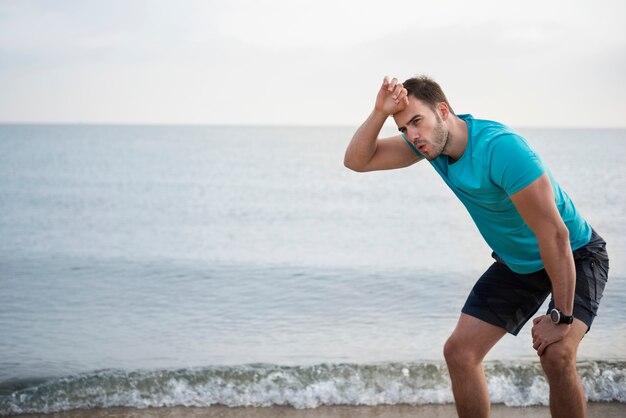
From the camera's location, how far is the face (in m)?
3.48

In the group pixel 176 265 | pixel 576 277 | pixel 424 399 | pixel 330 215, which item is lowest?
pixel 424 399

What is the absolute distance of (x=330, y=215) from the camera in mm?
20719

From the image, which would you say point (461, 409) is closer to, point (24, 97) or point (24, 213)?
point (24, 213)

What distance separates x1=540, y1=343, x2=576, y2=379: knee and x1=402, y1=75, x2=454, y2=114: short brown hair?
47.4 inches

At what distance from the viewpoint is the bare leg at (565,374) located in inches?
128

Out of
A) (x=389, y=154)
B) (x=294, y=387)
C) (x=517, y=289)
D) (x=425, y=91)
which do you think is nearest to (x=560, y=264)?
(x=517, y=289)

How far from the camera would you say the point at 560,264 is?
3158 millimetres

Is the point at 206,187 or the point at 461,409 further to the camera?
the point at 206,187

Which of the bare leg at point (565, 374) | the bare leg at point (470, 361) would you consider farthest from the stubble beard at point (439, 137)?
the bare leg at point (565, 374)

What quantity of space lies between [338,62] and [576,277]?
48.1m

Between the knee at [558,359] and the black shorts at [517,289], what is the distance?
369 millimetres

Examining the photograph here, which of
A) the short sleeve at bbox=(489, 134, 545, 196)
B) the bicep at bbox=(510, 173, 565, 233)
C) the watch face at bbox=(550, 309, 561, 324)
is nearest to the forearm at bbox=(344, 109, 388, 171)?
the short sleeve at bbox=(489, 134, 545, 196)

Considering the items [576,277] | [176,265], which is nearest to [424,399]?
[576,277]

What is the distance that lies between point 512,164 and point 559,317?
687 mm
